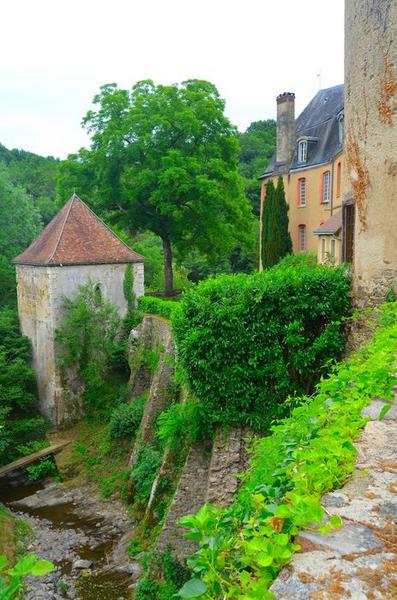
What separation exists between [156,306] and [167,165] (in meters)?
6.95

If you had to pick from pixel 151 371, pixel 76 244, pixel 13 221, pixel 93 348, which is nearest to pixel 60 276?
pixel 76 244

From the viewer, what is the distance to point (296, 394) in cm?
977

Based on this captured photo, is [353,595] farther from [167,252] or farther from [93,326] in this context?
[167,252]

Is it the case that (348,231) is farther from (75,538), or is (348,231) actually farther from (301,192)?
(301,192)

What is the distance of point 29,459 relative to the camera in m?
18.7

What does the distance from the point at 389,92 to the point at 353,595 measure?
26.8ft

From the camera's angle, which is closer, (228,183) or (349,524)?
(349,524)

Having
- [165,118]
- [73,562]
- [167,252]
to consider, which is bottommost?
[73,562]

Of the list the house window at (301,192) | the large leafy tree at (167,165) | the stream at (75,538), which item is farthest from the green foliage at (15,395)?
the house window at (301,192)

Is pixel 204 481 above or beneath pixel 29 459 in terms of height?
above

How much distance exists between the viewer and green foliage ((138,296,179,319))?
19.8m

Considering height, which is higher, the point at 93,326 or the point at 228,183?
the point at 228,183

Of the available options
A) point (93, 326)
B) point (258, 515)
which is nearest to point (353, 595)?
point (258, 515)

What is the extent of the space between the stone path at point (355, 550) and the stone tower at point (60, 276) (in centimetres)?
1881
